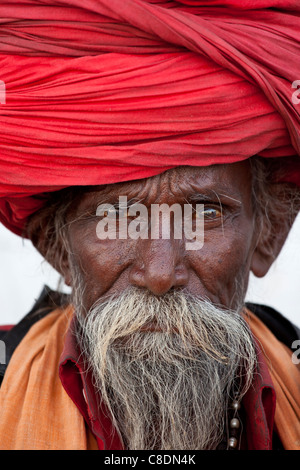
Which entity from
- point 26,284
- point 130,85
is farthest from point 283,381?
point 26,284

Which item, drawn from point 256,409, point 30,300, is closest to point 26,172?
point 256,409

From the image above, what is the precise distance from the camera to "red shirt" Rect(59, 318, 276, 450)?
2160 millimetres

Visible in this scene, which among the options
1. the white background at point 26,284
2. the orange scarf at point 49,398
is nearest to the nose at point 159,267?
the orange scarf at point 49,398

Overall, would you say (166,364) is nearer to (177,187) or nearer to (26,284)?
(177,187)

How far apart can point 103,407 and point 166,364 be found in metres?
0.30

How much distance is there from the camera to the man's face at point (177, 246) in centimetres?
209

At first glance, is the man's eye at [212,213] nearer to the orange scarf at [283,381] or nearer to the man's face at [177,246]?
the man's face at [177,246]

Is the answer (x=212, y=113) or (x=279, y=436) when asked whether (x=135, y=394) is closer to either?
(x=279, y=436)

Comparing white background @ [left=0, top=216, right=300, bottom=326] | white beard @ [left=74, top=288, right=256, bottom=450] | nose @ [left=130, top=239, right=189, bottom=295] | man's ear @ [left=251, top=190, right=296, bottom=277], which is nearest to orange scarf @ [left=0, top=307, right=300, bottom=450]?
white beard @ [left=74, top=288, right=256, bottom=450]

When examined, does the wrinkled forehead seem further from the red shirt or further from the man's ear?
the red shirt

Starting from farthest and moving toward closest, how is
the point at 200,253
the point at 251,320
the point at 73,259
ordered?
the point at 251,320, the point at 73,259, the point at 200,253

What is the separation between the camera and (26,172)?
82.4 inches

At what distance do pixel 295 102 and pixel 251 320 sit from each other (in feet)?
3.07

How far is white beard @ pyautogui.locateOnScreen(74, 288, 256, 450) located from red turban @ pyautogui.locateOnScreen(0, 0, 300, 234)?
0.43m
